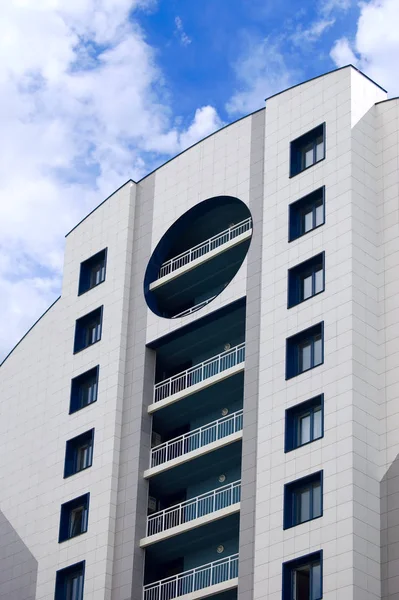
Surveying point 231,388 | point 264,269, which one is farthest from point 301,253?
point 231,388

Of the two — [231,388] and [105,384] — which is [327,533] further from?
[105,384]

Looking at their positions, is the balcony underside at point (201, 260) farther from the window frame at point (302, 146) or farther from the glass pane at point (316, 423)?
the glass pane at point (316, 423)

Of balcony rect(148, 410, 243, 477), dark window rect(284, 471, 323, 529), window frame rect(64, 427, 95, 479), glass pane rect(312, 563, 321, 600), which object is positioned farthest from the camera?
window frame rect(64, 427, 95, 479)

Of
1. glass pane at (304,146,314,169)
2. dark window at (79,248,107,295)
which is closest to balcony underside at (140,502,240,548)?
dark window at (79,248,107,295)

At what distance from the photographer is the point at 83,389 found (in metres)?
60.7

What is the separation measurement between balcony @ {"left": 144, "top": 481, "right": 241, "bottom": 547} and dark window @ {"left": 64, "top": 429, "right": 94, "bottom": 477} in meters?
5.23

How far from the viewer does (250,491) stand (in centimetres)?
4875

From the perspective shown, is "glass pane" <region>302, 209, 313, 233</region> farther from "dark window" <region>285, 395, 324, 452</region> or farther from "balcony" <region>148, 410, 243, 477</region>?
"balcony" <region>148, 410, 243, 477</region>

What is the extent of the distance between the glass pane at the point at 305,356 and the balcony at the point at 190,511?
5975 millimetres

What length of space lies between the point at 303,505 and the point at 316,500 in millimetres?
783

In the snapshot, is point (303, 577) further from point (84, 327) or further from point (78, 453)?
point (84, 327)

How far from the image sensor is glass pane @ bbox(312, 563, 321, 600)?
A: 43781 mm

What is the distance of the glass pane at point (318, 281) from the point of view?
50.2 metres

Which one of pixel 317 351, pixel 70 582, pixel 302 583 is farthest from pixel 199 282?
pixel 302 583
